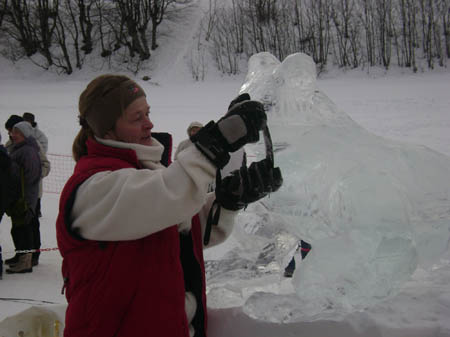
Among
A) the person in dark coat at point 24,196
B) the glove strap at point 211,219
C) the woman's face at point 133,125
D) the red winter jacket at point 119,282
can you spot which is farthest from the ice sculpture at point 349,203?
the person in dark coat at point 24,196

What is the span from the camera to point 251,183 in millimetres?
1313

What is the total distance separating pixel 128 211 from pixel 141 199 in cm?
4

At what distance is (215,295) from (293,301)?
0.33 metres

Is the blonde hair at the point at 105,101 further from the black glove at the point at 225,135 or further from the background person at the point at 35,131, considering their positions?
the background person at the point at 35,131

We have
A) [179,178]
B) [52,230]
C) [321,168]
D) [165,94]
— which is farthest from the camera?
[165,94]

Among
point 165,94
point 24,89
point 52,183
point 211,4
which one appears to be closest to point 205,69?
point 165,94

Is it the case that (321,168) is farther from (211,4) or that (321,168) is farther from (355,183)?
(211,4)

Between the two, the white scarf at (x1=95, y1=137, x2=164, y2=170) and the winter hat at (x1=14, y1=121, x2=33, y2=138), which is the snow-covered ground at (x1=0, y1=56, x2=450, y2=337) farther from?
the winter hat at (x1=14, y1=121, x2=33, y2=138)

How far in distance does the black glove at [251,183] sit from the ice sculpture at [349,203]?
0.37m

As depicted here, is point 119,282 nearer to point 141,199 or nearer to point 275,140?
point 141,199

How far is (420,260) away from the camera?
63.7 inches

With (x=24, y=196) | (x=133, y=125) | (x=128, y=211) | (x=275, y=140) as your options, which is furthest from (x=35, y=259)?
(x=128, y=211)

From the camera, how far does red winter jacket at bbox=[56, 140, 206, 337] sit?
110 centimetres

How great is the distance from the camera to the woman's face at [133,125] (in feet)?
4.04
